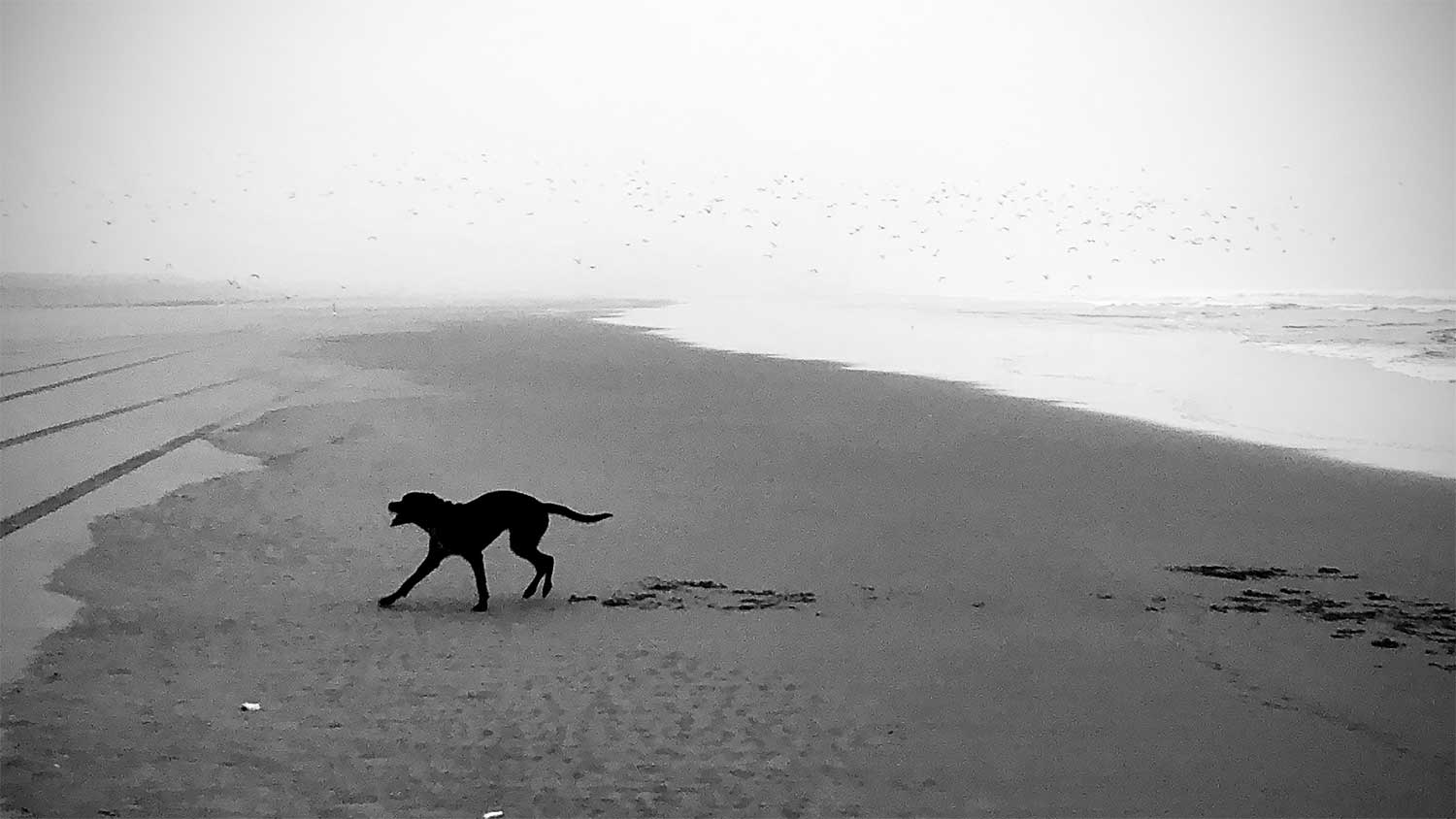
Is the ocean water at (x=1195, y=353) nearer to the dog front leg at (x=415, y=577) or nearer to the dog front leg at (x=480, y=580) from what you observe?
the dog front leg at (x=480, y=580)

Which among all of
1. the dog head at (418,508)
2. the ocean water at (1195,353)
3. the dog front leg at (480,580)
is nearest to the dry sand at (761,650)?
the dog front leg at (480,580)

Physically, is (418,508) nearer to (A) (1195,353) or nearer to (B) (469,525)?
(B) (469,525)

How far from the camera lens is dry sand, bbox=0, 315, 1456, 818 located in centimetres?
366

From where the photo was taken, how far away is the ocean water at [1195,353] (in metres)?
11.7

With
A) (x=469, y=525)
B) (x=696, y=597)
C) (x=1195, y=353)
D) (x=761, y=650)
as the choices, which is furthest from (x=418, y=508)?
(x=1195, y=353)

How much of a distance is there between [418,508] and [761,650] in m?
1.46

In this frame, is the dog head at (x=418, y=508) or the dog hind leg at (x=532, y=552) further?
the dog hind leg at (x=532, y=552)

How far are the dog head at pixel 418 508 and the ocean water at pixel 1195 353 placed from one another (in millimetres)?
7253

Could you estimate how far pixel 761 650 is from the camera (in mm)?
4816

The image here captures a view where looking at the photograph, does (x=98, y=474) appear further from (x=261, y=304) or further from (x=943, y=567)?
(x=261, y=304)

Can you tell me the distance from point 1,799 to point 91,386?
32.9 feet

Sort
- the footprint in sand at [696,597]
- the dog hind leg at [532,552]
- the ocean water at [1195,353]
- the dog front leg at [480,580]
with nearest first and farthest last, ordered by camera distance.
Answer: the dog front leg at [480,580]
the dog hind leg at [532,552]
the footprint in sand at [696,597]
the ocean water at [1195,353]

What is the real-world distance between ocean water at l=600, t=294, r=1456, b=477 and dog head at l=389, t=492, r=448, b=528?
7253 mm

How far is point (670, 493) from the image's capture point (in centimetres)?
768
